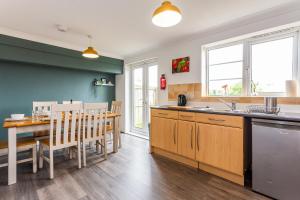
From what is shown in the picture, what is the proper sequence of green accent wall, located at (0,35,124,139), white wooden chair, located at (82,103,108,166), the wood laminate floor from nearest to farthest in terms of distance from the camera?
the wood laminate floor
white wooden chair, located at (82,103,108,166)
green accent wall, located at (0,35,124,139)

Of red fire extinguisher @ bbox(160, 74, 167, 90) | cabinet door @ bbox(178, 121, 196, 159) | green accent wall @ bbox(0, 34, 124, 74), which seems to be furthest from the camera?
red fire extinguisher @ bbox(160, 74, 167, 90)

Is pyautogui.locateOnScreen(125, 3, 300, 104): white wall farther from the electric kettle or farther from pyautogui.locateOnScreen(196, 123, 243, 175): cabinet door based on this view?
pyautogui.locateOnScreen(196, 123, 243, 175): cabinet door

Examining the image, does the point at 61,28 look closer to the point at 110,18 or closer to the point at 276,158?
the point at 110,18

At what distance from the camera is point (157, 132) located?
3.05 metres

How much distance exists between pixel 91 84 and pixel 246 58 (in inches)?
154

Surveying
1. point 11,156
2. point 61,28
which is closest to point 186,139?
point 11,156

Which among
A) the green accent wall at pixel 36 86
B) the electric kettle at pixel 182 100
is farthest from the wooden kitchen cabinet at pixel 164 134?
the green accent wall at pixel 36 86

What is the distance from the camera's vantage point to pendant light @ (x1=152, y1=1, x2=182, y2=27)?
58.0 inches

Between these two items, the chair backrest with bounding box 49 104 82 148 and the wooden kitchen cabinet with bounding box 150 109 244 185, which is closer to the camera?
the wooden kitchen cabinet with bounding box 150 109 244 185

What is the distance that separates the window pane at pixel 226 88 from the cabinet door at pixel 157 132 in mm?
1176

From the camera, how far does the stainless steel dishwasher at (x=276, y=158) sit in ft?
5.26

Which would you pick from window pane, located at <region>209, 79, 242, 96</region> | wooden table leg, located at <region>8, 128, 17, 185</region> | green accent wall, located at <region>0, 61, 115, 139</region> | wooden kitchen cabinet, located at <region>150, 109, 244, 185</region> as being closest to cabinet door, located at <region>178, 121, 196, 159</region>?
wooden kitchen cabinet, located at <region>150, 109, 244, 185</region>

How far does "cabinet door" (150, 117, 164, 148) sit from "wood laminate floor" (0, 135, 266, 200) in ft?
1.29

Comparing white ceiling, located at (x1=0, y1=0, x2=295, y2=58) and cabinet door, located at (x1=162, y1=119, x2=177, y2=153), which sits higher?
white ceiling, located at (x1=0, y1=0, x2=295, y2=58)
